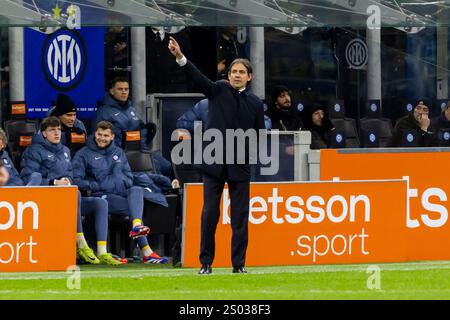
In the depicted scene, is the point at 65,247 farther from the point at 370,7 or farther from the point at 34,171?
the point at 370,7

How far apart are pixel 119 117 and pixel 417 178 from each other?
3291 mm

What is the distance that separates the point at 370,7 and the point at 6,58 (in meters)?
4.13

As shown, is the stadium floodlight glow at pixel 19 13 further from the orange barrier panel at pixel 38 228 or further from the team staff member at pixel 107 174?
the orange barrier panel at pixel 38 228

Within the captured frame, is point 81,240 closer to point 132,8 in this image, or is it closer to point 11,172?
point 11,172

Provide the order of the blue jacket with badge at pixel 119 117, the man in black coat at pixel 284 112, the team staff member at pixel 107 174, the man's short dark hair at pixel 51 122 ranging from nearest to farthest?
the man's short dark hair at pixel 51 122
the team staff member at pixel 107 174
the blue jacket with badge at pixel 119 117
the man in black coat at pixel 284 112

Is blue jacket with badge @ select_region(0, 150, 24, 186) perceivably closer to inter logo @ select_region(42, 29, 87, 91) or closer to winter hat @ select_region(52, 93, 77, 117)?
winter hat @ select_region(52, 93, 77, 117)

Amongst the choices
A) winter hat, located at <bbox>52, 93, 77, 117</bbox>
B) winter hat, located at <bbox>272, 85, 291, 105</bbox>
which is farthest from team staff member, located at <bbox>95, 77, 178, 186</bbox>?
winter hat, located at <bbox>272, 85, 291, 105</bbox>

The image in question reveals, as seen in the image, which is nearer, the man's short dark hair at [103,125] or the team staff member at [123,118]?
the man's short dark hair at [103,125]

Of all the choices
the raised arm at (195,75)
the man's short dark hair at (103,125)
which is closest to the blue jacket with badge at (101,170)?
the man's short dark hair at (103,125)

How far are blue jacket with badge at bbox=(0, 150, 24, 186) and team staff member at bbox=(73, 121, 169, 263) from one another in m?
0.77

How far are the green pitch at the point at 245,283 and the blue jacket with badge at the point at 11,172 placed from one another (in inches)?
50.3

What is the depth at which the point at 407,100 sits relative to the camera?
21062 mm

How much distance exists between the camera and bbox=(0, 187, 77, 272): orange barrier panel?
52.6ft

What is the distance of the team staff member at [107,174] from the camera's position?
1762cm
